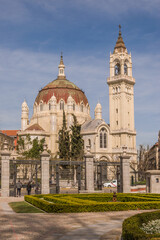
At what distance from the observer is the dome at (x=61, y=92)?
102m

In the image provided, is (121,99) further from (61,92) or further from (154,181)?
(154,181)

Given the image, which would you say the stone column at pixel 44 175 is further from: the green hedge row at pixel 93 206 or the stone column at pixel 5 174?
the green hedge row at pixel 93 206

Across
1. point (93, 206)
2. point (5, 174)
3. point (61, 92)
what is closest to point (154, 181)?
point (5, 174)

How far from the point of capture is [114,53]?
9406cm

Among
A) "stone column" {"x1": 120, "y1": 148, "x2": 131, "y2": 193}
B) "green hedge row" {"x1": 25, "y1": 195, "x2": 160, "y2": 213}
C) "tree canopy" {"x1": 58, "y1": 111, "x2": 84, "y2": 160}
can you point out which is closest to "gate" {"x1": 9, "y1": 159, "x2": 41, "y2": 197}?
"stone column" {"x1": 120, "y1": 148, "x2": 131, "y2": 193}

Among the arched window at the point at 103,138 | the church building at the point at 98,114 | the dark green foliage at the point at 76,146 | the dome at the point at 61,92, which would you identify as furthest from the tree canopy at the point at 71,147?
the dome at the point at 61,92

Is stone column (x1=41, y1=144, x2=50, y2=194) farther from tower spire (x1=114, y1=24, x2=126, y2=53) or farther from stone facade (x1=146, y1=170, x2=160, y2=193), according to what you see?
tower spire (x1=114, y1=24, x2=126, y2=53)

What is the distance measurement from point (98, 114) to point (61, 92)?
12822 millimetres

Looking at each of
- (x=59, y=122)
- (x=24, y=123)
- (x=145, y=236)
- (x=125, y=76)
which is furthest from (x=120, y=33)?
(x=145, y=236)

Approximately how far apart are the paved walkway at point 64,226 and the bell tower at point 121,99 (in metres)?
71.1

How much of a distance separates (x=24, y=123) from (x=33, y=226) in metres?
91.8

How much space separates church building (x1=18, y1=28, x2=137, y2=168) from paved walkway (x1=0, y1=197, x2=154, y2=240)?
64.8 metres

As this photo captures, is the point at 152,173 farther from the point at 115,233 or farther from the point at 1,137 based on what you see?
the point at 1,137

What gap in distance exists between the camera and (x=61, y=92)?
103375mm
